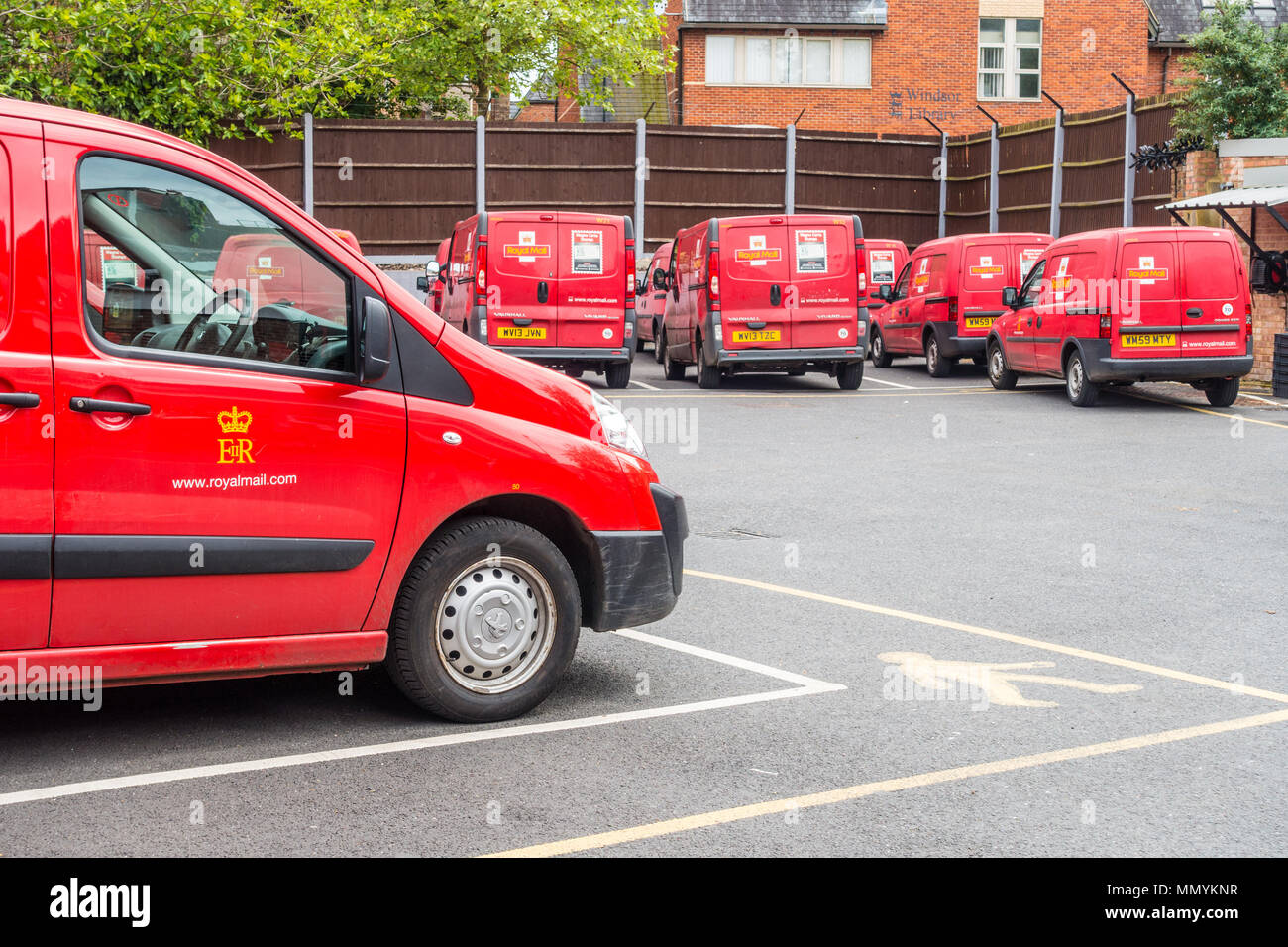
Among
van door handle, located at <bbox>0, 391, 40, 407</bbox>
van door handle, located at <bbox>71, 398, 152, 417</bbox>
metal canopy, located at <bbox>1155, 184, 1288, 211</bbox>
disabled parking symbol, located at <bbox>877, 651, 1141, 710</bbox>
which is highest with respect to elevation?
metal canopy, located at <bbox>1155, 184, 1288, 211</bbox>

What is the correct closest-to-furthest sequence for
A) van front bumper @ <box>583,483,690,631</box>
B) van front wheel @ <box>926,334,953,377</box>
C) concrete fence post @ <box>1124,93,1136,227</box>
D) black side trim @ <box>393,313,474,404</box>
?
black side trim @ <box>393,313,474,404</box>
van front bumper @ <box>583,483,690,631</box>
van front wheel @ <box>926,334,953,377</box>
concrete fence post @ <box>1124,93,1136,227</box>

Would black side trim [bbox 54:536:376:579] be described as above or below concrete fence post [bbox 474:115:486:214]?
below

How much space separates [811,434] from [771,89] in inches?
998

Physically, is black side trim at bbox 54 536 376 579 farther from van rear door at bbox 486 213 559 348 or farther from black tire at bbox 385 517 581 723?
van rear door at bbox 486 213 559 348

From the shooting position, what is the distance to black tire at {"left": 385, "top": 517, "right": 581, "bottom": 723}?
519 cm

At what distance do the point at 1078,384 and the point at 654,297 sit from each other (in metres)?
8.77

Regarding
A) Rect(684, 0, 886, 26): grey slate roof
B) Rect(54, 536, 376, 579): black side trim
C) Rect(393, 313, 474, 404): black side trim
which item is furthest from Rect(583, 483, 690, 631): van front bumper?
Rect(684, 0, 886, 26): grey slate roof

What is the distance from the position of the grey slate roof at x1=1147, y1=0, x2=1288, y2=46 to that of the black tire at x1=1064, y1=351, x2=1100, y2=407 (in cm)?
2537

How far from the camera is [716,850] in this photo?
4.14 meters

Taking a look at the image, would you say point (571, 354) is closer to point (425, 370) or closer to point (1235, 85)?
point (1235, 85)

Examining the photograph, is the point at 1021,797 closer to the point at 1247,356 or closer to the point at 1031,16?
the point at 1247,356

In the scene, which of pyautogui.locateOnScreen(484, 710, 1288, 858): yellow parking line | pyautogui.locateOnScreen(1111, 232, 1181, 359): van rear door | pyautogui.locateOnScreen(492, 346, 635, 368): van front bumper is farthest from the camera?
pyautogui.locateOnScreen(492, 346, 635, 368): van front bumper

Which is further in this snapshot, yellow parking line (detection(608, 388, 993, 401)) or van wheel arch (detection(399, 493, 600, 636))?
yellow parking line (detection(608, 388, 993, 401))
